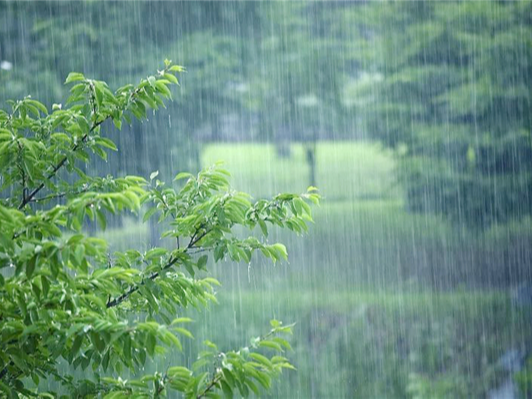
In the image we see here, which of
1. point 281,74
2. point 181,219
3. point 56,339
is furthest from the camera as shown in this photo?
point 281,74

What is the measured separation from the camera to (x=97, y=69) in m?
5.49

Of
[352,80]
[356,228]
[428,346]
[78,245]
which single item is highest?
[352,80]

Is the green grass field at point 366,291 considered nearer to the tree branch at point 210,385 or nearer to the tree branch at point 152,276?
the tree branch at point 152,276

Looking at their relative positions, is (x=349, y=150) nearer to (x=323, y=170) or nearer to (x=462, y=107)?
(x=323, y=170)

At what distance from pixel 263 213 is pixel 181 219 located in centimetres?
21

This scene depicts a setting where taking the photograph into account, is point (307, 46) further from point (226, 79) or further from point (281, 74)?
point (226, 79)

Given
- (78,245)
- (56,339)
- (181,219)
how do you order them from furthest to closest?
(181,219) < (56,339) < (78,245)

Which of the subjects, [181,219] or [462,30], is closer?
[181,219]

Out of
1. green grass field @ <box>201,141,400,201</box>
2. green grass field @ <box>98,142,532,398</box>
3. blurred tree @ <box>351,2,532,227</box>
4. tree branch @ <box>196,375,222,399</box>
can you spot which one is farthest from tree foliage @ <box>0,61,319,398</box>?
blurred tree @ <box>351,2,532,227</box>

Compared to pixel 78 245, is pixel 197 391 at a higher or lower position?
lower

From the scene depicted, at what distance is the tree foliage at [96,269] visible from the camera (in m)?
1.39

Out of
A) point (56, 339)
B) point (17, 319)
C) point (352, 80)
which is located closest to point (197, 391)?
point (56, 339)

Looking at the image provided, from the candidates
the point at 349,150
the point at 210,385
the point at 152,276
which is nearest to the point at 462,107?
the point at 349,150

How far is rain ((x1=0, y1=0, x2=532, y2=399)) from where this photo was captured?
17.8 feet
